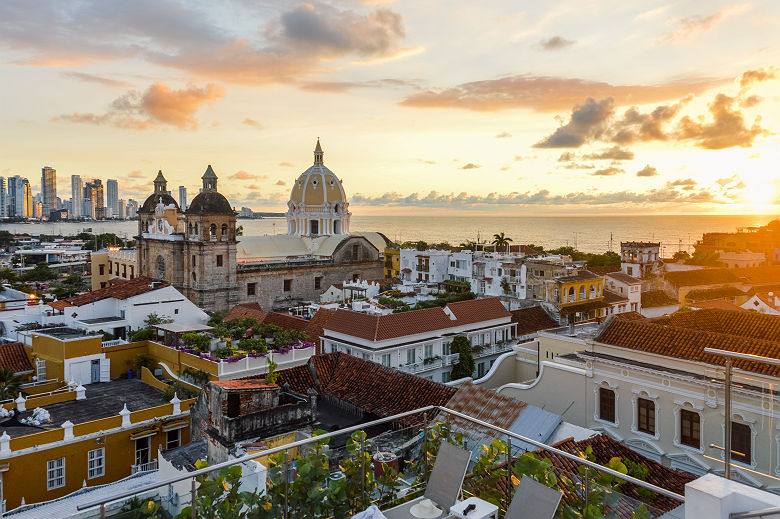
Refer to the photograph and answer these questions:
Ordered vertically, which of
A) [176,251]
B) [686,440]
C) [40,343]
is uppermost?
[176,251]

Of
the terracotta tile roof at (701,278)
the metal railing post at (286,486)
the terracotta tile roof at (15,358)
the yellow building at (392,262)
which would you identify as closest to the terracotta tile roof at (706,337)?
the metal railing post at (286,486)

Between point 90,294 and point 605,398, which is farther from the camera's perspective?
point 90,294

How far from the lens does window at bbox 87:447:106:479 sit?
57.7 feet

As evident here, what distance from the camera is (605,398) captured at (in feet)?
59.8

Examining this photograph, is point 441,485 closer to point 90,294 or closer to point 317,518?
point 317,518

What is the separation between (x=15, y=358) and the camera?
77.3 ft

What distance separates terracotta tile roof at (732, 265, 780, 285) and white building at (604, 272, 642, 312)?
1684 centimetres

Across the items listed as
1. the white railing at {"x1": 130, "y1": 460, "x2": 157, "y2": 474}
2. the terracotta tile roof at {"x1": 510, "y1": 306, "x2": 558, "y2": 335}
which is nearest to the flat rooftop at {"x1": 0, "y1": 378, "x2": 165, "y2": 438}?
the white railing at {"x1": 130, "y1": 460, "x2": 157, "y2": 474}

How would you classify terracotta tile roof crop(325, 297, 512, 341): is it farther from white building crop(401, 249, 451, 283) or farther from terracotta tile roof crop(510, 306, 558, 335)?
white building crop(401, 249, 451, 283)

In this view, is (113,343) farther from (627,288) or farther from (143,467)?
(627,288)

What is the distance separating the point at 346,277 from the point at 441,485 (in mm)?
55045

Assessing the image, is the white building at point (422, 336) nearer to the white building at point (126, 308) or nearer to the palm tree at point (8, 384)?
the white building at point (126, 308)

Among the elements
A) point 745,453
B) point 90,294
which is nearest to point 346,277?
point 90,294

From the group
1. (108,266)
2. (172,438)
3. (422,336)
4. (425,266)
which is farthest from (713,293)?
(108,266)
